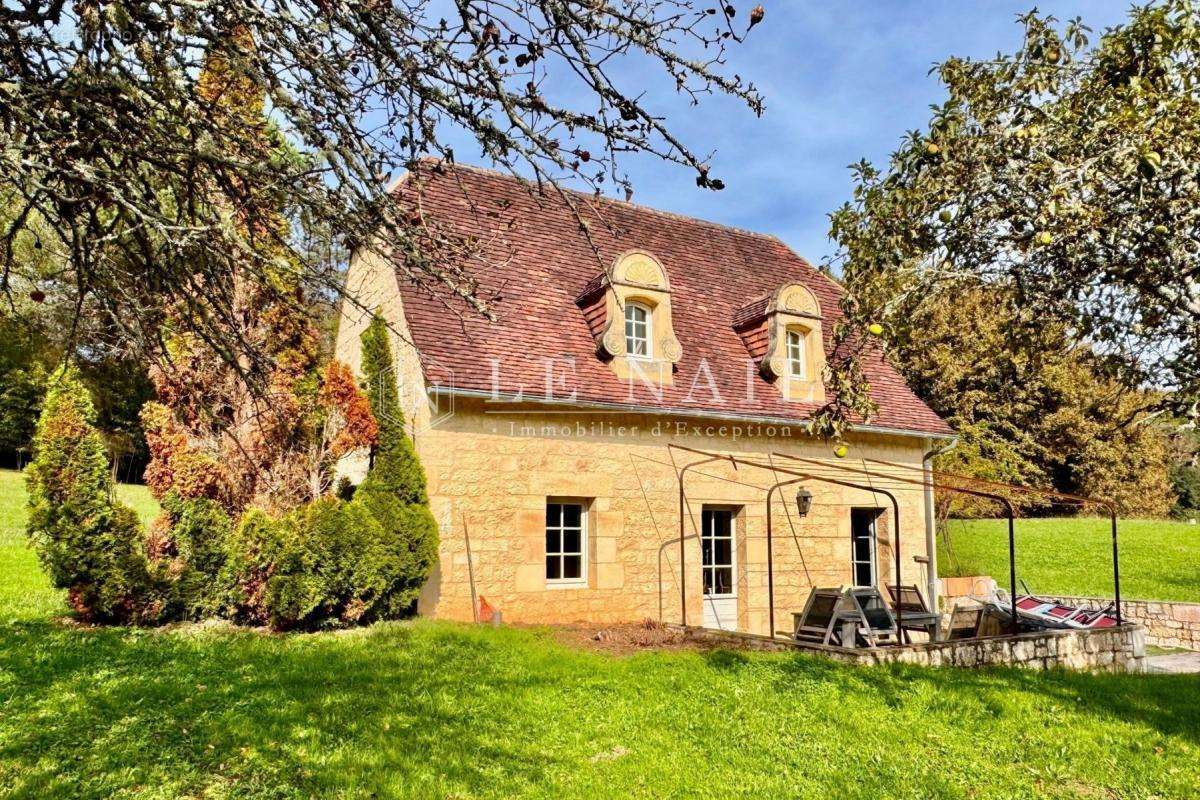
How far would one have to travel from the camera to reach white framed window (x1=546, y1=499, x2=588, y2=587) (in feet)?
37.0

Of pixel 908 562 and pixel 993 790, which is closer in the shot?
pixel 993 790

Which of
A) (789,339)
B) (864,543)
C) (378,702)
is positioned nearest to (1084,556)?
(864,543)

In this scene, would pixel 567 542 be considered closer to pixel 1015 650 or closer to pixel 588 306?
pixel 588 306

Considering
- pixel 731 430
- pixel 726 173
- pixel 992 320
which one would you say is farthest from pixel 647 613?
pixel 992 320

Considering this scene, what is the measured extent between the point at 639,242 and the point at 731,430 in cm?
422

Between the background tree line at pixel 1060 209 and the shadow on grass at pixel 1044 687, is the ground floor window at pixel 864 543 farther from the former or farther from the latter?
the background tree line at pixel 1060 209

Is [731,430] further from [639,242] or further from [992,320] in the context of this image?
[992,320]

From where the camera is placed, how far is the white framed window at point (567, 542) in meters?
11.3

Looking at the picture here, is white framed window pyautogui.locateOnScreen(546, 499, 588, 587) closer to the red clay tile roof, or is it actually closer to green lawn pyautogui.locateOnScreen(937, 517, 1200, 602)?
the red clay tile roof

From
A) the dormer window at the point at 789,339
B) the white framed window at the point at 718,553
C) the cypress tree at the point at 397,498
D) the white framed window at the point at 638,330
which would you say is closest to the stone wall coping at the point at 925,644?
the white framed window at the point at 718,553

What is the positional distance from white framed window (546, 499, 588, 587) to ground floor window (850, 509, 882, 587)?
5.31 metres

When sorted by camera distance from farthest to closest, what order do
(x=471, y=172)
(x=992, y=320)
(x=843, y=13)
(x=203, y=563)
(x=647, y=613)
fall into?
1. (x=992, y=320)
2. (x=471, y=172)
3. (x=647, y=613)
4. (x=203, y=563)
5. (x=843, y=13)

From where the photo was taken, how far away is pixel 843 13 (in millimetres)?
4867

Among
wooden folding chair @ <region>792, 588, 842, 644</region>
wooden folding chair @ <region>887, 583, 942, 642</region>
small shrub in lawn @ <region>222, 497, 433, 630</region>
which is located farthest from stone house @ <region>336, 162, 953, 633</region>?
wooden folding chair @ <region>792, 588, 842, 644</region>
